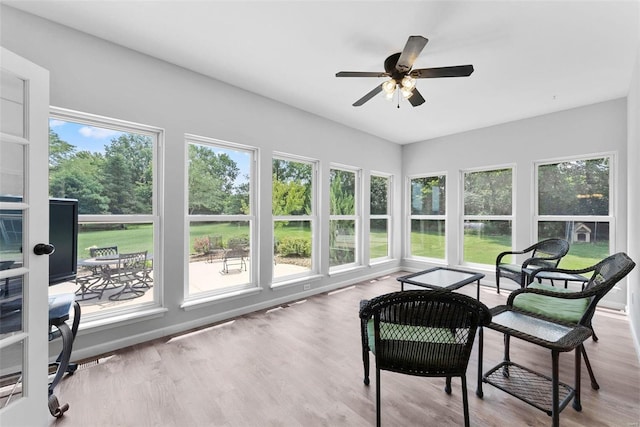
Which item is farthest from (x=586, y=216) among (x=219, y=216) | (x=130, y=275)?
(x=130, y=275)

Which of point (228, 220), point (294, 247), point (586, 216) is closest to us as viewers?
point (228, 220)

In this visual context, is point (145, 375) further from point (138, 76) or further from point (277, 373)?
point (138, 76)

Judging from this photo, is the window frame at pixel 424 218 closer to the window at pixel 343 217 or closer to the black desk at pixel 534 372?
the window at pixel 343 217

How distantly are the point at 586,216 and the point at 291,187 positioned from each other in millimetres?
4317

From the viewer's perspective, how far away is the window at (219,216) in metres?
3.15

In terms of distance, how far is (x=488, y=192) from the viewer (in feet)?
16.3

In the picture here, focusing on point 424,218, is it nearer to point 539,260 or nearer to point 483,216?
point 483,216

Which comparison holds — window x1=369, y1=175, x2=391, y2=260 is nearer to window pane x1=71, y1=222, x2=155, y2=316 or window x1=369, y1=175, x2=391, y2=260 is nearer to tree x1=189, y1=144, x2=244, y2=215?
tree x1=189, y1=144, x2=244, y2=215

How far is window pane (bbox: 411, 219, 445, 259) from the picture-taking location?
5.59 meters

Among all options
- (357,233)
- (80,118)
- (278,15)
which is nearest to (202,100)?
(80,118)

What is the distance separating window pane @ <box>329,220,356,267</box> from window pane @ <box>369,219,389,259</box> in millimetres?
499

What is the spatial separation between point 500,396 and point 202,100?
3.81 m

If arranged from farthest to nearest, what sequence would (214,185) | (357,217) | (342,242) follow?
(357,217)
(342,242)
(214,185)

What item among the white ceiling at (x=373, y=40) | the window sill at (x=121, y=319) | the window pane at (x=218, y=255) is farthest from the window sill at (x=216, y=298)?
the white ceiling at (x=373, y=40)
